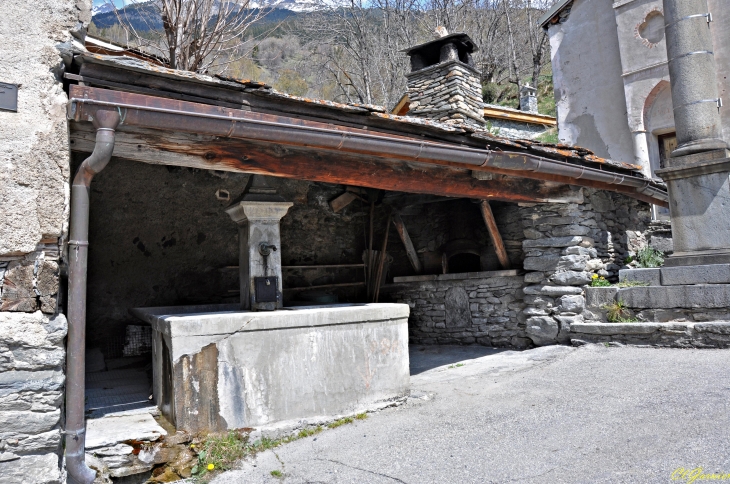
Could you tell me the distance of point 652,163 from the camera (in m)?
11.1

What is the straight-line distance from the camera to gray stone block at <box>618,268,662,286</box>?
5.95 metres

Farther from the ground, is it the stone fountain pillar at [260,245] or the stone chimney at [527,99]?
the stone chimney at [527,99]

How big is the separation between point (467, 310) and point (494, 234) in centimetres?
125

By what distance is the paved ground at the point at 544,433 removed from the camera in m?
3.05

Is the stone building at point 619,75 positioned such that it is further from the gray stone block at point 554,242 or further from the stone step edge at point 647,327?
the stone step edge at point 647,327

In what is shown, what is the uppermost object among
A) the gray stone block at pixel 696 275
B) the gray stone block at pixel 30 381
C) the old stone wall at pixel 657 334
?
the gray stone block at pixel 696 275

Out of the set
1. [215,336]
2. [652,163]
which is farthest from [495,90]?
[215,336]

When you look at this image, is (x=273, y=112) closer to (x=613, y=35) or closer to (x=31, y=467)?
(x=31, y=467)

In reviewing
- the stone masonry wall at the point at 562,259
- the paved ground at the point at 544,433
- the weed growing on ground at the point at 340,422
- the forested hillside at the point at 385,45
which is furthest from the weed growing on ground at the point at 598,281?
the forested hillside at the point at 385,45

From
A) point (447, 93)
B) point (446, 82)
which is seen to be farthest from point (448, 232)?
point (446, 82)

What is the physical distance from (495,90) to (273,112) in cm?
2051

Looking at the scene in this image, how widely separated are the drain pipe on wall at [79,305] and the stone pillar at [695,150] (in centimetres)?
568

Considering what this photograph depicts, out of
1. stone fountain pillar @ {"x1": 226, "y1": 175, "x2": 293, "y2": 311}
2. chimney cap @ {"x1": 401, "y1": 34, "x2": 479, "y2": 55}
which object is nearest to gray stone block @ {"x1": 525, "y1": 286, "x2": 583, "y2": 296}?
stone fountain pillar @ {"x1": 226, "y1": 175, "x2": 293, "y2": 311}

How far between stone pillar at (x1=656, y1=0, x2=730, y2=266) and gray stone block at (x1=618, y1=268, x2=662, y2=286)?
0.64 ft
